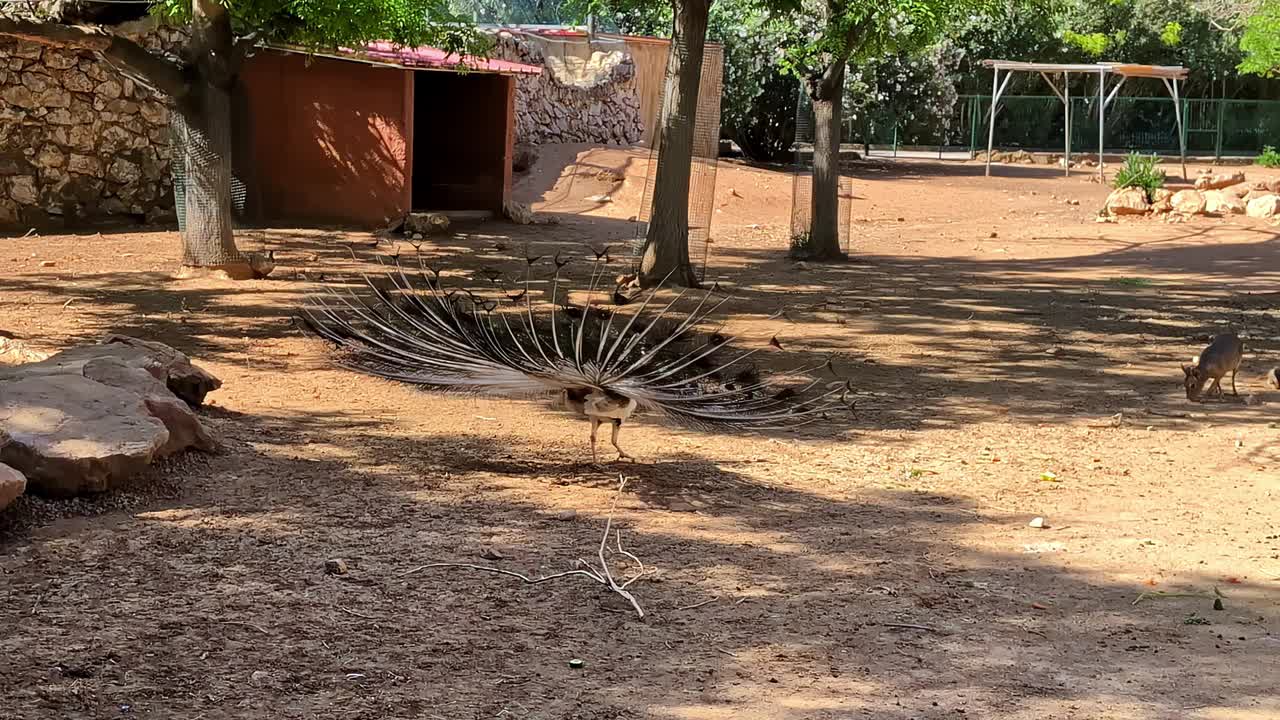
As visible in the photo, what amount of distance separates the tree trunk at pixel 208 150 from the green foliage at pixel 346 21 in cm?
29

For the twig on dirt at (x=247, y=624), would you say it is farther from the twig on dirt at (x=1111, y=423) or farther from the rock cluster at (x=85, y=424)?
the twig on dirt at (x=1111, y=423)

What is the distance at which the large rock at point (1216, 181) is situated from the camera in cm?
2612

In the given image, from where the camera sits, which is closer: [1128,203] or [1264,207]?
[1128,203]

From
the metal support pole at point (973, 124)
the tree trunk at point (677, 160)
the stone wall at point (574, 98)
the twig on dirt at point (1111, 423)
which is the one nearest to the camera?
the twig on dirt at point (1111, 423)

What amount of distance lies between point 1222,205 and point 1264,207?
74 cm

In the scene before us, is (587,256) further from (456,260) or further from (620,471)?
(620,471)

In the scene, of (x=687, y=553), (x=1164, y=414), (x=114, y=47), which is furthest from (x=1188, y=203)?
(x=687, y=553)

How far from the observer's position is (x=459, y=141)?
22.1 m

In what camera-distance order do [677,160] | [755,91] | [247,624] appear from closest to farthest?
[247,624] < [677,160] < [755,91]

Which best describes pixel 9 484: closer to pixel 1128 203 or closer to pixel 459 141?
pixel 459 141

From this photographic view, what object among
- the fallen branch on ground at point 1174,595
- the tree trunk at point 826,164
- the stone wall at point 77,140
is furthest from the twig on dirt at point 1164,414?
the stone wall at point 77,140

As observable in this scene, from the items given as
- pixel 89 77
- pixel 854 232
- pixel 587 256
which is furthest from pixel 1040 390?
pixel 89 77

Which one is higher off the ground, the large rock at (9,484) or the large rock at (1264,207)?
the large rock at (1264,207)

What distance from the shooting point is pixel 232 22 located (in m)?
13.6
